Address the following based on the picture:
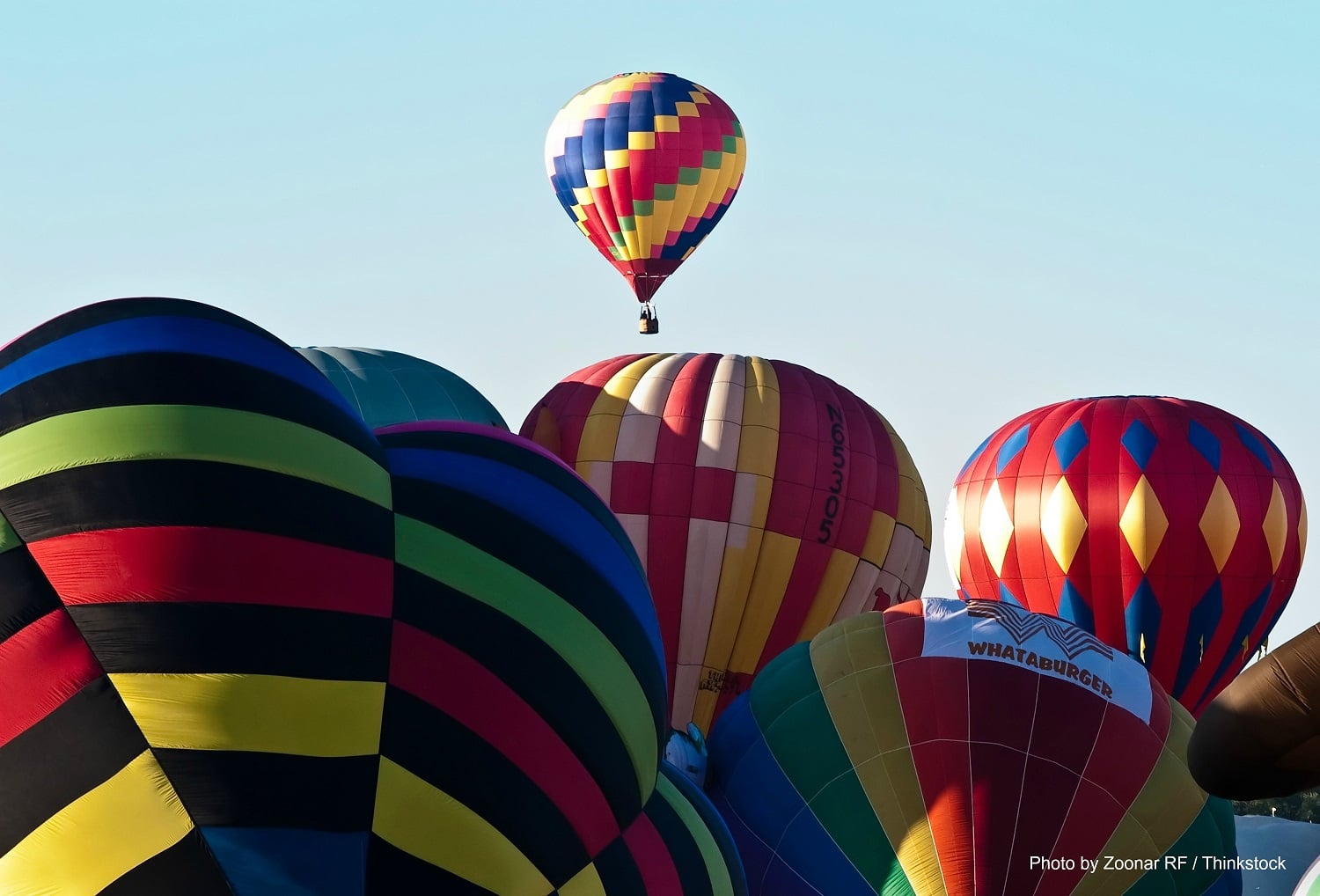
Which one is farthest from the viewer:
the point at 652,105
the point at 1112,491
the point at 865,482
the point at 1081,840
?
the point at 652,105

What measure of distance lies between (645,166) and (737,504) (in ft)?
19.8

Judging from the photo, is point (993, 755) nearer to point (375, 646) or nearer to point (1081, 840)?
point (1081, 840)

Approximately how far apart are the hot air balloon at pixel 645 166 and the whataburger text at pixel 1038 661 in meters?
11.5

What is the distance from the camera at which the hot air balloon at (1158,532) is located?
59.7 ft

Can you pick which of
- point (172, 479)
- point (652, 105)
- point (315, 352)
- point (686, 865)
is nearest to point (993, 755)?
point (686, 865)

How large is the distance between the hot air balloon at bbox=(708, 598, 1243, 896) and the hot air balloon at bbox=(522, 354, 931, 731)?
5.41 metres

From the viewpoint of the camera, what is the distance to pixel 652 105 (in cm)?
2131

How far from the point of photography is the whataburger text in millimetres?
10297

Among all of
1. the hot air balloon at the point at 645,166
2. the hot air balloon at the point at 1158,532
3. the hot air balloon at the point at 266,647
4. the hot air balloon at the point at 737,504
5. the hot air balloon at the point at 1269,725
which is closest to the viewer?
the hot air balloon at the point at 1269,725

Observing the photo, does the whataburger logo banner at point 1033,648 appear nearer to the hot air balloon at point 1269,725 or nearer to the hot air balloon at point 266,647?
the hot air balloon at point 266,647

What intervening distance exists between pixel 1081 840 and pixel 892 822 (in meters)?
0.90

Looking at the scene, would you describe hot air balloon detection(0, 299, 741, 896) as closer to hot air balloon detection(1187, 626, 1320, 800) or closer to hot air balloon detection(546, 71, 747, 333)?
hot air balloon detection(1187, 626, 1320, 800)

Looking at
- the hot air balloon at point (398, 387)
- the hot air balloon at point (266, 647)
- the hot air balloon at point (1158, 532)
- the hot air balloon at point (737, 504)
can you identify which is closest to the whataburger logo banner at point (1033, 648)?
the hot air balloon at point (266, 647)

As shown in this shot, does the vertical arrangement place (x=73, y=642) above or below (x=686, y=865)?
above
